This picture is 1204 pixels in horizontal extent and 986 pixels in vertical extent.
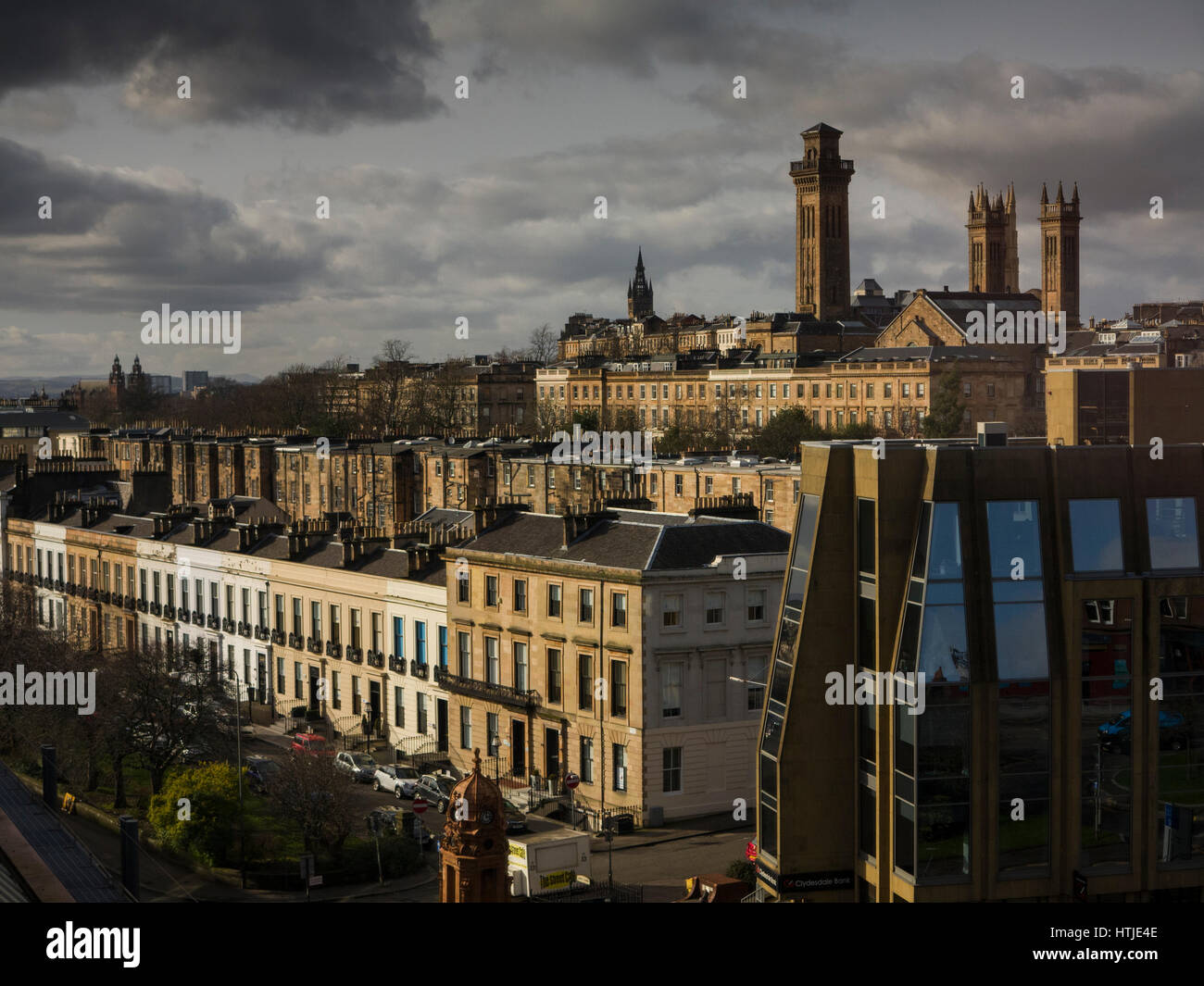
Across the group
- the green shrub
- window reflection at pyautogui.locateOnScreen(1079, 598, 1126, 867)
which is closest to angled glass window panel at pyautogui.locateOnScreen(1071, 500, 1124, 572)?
window reflection at pyautogui.locateOnScreen(1079, 598, 1126, 867)

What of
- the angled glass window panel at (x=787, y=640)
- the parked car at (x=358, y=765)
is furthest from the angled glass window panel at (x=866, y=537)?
the parked car at (x=358, y=765)

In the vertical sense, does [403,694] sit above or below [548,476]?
below

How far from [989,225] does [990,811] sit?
7088 inches

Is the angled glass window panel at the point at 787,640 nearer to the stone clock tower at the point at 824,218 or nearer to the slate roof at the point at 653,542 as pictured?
the slate roof at the point at 653,542

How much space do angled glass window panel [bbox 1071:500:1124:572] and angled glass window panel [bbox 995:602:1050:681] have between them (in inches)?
44.2

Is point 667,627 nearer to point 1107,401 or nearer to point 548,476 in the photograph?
point 1107,401

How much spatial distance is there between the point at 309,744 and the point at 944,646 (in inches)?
1147

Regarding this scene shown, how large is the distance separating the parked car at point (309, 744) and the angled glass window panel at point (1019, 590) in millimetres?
23173

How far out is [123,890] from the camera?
25172 mm

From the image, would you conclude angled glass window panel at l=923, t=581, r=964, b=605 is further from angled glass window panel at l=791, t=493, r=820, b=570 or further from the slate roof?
the slate roof

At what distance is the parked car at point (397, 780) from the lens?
46.1m

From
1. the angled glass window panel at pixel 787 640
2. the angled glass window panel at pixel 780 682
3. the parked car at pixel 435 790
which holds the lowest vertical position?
the parked car at pixel 435 790

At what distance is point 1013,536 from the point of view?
2444cm
